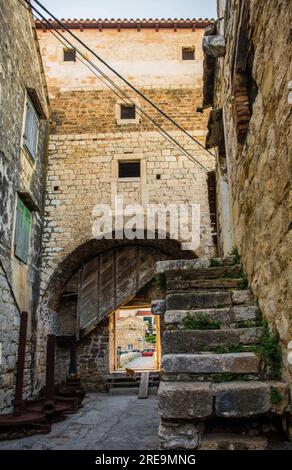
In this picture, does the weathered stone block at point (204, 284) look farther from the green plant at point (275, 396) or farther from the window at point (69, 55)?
the window at point (69, 55)

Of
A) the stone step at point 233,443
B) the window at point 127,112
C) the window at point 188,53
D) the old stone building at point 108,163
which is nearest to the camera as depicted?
the stone step at point 233,443

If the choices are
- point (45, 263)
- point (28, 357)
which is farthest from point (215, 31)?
point (28, 357)

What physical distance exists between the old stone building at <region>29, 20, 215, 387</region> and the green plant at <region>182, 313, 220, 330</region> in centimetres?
585

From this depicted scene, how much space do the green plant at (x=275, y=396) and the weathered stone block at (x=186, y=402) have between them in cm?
37

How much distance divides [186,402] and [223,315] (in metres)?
0.93

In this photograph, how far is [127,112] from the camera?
1015cm

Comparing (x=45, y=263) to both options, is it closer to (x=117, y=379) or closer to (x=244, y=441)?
(x=117, y=379)

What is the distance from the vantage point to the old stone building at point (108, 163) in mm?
9055

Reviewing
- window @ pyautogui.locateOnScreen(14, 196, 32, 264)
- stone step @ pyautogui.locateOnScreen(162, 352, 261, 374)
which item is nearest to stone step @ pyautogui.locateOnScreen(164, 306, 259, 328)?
stone step @ pyautogui.locateOnScreen(162, 352, 261, 374)

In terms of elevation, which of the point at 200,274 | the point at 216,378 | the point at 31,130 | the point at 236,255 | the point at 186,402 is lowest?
the point at 186,402

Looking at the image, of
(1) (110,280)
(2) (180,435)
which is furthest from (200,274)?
(1) (110,280)

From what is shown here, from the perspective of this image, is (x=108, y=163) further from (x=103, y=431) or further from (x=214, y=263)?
(x=103, y=431)

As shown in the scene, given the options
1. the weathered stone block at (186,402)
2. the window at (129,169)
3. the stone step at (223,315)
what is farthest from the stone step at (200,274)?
the window at (129,169)

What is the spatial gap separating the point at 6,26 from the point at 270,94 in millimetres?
6422
